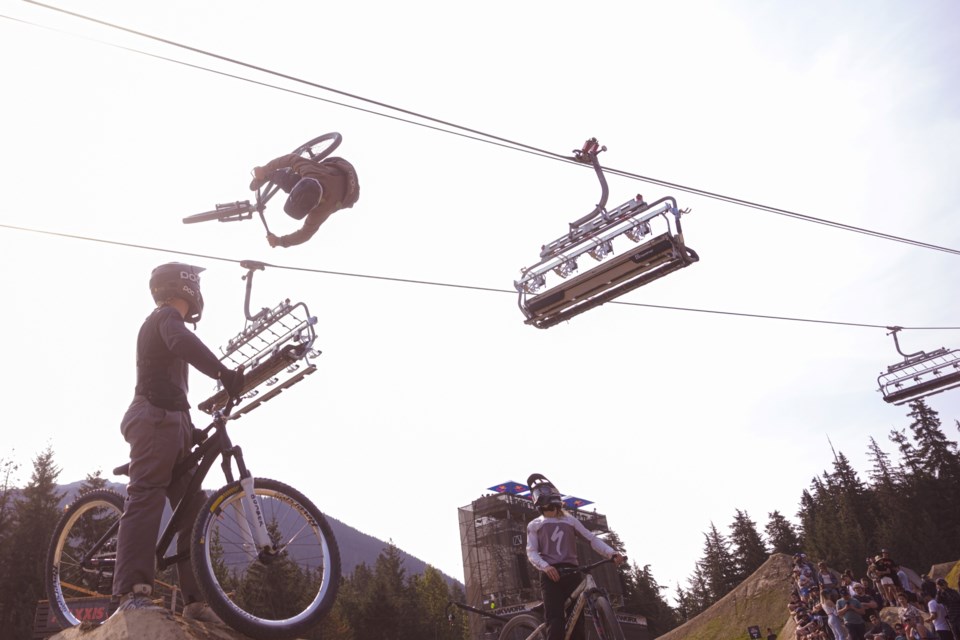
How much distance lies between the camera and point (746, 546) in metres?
81.6

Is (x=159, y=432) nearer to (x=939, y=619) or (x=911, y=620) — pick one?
(x=911, y=620)

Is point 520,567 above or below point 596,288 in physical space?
below

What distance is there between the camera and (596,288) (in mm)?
12133

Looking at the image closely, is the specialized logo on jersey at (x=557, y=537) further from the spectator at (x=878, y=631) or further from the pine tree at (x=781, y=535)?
the pine tree at (x=781, y=535)

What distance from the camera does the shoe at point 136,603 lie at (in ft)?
12.0

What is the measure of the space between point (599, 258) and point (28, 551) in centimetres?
4098

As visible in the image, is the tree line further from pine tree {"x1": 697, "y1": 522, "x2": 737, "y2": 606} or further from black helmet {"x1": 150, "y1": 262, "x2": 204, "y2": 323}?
black helmet {"x1": 150, "y1": 262, "x2": 204, "y2": 323}

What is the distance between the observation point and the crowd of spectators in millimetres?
13305

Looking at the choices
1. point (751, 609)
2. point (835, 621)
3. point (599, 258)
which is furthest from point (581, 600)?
point (751, 609)

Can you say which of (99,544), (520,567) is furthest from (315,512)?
(520,567)

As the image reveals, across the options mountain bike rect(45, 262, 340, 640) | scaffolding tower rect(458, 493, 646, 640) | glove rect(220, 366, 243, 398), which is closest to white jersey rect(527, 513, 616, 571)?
mountain bike rect(45, 262, 340, 640)

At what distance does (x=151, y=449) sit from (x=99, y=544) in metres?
1.30

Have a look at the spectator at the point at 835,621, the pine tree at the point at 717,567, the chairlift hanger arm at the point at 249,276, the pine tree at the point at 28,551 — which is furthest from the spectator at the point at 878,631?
the pine tree at the point at 717,567

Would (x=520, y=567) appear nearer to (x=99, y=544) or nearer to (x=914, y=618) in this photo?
(x=914, y=618)
